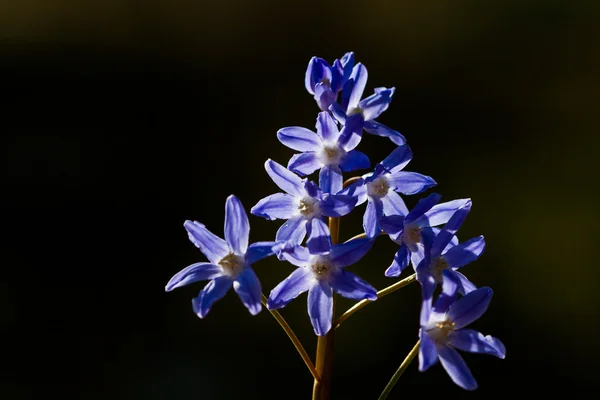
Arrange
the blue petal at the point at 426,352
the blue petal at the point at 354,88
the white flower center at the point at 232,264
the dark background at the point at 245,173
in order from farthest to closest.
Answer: the dark background at the point at 245,173 → the blue petal at the point at 354,88 → the white flower center at the point at 232,264 → the blue petal at the point at 426,352

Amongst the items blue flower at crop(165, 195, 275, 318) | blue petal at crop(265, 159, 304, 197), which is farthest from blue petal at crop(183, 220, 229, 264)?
blue petal at crop(265, 159, 304, 197)

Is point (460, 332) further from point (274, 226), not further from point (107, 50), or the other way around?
point (107, 50)

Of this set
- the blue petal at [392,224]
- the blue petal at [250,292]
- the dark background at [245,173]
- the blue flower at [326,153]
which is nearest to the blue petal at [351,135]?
the blue flower at [326,153]

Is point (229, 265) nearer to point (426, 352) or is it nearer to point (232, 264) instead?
point (232, 264)

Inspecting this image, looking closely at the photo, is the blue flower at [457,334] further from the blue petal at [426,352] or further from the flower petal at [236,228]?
the flower petal at [236,228]

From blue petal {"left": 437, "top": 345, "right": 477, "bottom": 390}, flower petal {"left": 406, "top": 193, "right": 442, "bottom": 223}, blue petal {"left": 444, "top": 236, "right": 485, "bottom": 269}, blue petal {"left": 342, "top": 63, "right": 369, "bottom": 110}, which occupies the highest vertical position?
blue petal {"left": 342, "top": 63, "right": 369, "bottom": 110}

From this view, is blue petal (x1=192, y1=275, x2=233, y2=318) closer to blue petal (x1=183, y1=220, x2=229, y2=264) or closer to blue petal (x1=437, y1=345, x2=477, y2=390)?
blue petal (x1=183, y1=220, x2=229, y2=264)

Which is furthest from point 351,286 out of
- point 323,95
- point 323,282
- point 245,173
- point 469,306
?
point 245,173
